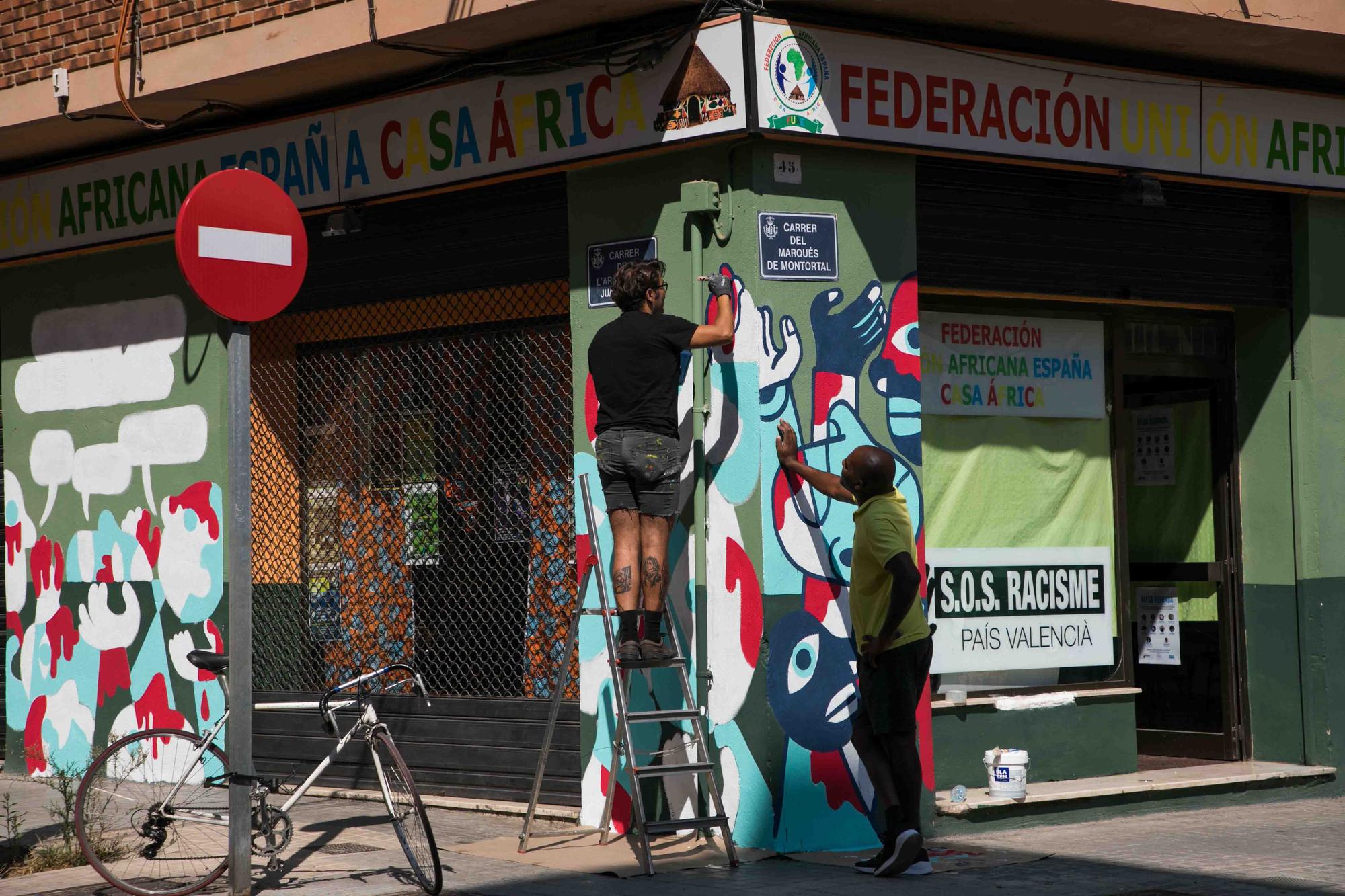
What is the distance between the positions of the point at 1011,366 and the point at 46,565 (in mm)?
6304

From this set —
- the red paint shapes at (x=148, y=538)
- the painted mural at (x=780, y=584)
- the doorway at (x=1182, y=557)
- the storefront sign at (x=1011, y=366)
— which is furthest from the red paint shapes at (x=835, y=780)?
the red paint shapes at (x=148, y=538)

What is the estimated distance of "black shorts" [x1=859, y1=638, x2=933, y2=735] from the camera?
7.28 metres

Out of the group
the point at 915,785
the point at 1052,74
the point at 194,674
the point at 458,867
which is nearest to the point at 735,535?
the point at 915,785

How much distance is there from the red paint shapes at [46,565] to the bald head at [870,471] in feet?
19.3

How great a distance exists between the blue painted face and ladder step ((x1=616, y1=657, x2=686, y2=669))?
1.72 ft

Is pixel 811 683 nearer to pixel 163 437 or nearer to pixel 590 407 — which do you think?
pixel 590 407

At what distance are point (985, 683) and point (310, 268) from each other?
15.1 ft

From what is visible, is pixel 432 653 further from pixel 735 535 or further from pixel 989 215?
pixel 989 215

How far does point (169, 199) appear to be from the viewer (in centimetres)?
1016

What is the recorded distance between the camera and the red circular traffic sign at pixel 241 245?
654 centimetres

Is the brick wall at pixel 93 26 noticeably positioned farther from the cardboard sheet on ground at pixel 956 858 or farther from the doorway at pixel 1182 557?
the doorway at pixel 1182 557

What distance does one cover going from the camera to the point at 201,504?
10211 millimetres

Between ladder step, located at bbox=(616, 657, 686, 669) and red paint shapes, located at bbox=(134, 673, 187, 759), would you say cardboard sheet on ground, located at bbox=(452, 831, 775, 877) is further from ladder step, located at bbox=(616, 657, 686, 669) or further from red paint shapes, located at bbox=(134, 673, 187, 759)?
red paint shapes, located at bbox=(134, 673, 187, 759)

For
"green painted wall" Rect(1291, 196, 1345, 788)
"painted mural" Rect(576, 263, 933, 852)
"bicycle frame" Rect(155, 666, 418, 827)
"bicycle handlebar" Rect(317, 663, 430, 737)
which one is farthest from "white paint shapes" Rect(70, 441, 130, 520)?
"green painted wall" Rect(1291, 196, 1345, 788)
